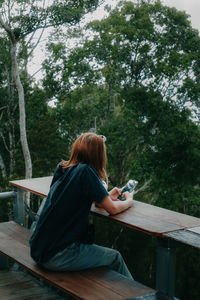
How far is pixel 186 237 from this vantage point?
237 centimetres

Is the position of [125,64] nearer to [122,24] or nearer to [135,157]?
[122,24]

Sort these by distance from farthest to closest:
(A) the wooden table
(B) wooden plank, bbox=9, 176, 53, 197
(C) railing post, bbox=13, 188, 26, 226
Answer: (C) railing post, bbox=13, 188, 26, 226 < (B) wooden plank, bbox=9, 176, 53, 197 < (A) the wooden table

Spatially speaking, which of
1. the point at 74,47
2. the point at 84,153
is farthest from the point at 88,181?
the point at 74,47

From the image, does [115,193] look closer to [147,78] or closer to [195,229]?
[195,229]

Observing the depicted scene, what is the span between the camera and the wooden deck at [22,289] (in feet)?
10.4

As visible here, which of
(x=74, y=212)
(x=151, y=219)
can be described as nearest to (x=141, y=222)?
(x=151, y=219)

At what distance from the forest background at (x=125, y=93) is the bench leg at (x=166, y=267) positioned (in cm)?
1478

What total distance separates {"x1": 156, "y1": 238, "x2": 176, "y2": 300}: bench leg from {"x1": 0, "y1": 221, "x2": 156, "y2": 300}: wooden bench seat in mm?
84

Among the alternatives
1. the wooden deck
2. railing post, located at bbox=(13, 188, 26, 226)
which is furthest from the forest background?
the wooden deck

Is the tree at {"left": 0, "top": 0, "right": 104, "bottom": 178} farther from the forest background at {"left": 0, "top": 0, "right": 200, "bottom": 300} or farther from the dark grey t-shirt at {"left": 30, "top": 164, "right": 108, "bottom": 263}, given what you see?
the dark grey t-shirt at {"left": 30, "top": 164, "right": 108, "bottom": 263}

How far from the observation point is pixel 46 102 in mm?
20516

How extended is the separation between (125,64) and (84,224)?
16.3 metres

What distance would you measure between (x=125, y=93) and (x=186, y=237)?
15.9 metres

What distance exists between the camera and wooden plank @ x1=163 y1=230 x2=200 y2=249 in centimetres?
226
